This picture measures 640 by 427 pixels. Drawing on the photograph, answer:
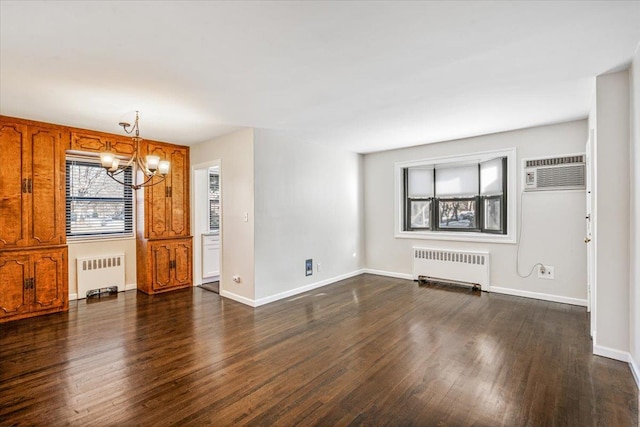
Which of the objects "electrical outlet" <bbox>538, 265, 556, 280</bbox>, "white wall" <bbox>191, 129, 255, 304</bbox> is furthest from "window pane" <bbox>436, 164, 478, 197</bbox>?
"white wall" <bbox>191, 129, 255, 304</bbox>

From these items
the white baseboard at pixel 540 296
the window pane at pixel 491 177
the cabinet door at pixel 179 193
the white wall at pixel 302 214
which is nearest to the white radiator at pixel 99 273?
the cabinet door at pixel 179 193

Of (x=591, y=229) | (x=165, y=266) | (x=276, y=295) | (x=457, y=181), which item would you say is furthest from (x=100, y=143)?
(x=591, y=229)

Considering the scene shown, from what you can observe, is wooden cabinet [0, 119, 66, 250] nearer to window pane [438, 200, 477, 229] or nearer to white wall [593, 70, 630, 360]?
window pane [438, 200, 477, 229]

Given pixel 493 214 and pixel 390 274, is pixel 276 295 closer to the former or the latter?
pixel 390 274

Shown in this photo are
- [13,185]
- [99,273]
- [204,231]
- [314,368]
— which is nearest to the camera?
[314,368]

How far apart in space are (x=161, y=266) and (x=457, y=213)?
5.07 metres

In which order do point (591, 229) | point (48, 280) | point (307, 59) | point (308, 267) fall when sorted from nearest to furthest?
point (307, 59), point (591, 229), point (48, 280), point (308, 267)

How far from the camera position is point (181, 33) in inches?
78.4

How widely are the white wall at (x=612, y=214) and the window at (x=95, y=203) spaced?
6.24 metres

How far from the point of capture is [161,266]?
16.8 ft

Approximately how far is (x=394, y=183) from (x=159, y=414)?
4.98 metres

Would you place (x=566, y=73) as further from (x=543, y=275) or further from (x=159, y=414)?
(x=159, y=414)

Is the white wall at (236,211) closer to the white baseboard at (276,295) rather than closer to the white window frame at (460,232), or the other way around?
the white baseboard at (276,295)

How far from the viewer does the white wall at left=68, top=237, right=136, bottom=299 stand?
4.69m
